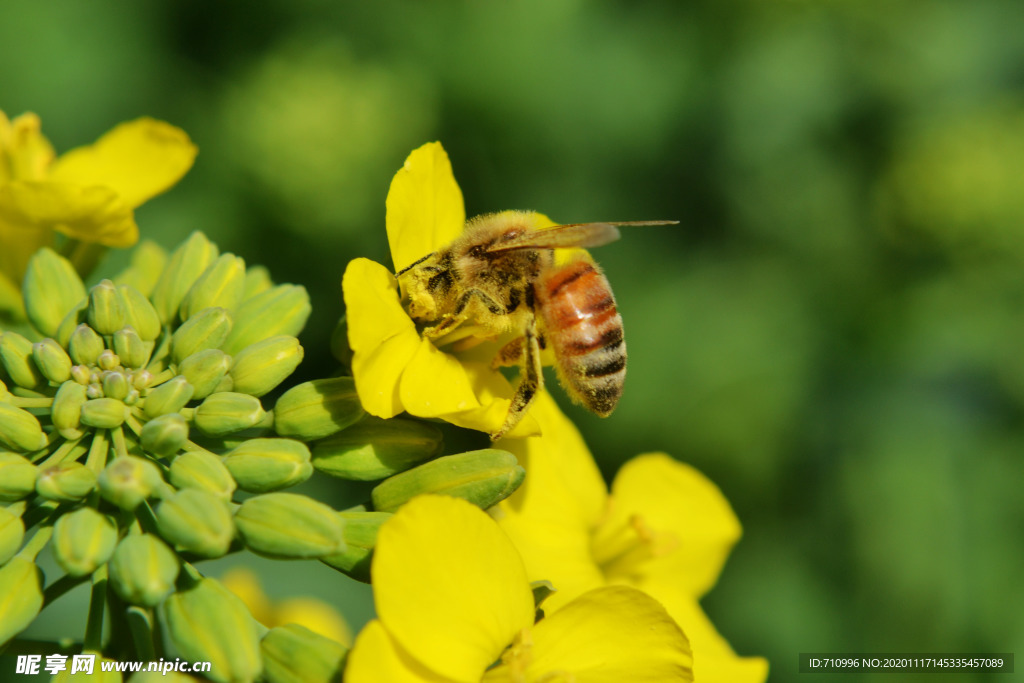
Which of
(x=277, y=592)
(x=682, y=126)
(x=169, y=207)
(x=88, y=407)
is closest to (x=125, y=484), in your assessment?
(x=88, y=407)

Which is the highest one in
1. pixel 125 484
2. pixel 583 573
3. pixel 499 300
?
pixel 499 300

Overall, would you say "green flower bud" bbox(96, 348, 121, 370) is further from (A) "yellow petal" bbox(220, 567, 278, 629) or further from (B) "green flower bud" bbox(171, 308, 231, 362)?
(A) "yellow petal" bbox(220, 567, 278, 629)

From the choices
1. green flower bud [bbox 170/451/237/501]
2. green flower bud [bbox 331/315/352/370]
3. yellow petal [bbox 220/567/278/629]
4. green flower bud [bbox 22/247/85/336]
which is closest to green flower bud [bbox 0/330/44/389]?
green flower bud [bbox 22/247/85/336]

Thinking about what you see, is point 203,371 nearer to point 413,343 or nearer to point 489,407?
point 413,343

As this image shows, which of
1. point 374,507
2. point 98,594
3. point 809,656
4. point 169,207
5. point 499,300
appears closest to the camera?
point 98,594

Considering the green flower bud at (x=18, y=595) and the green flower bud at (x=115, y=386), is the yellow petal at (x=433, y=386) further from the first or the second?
the green flower bud at (x=18, y=595)

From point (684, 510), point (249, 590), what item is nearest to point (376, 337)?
A: point (684, 510)

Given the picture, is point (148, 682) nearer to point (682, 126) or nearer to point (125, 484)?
point (125, 484)

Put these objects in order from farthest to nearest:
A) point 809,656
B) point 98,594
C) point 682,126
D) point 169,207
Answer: point 682,126
point 169,207
point 809,656
point 98,594
